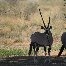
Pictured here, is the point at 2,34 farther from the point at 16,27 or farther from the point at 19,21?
the point at 19,21

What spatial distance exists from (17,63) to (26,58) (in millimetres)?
1550

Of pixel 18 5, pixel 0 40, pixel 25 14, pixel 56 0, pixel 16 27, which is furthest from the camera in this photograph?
pixel 56 0

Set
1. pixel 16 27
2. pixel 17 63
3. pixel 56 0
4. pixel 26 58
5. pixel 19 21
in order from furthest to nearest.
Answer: pixel 56 0 → pixel 19 21 → pixel 16 27 → pixel 26 58 → pixel 17 63

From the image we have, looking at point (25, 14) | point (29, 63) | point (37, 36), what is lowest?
point (29, 63)

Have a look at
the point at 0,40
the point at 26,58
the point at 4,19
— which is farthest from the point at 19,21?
the point at 26,58

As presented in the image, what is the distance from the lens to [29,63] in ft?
44.8

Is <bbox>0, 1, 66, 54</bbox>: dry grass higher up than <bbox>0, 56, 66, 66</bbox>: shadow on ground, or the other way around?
<bbox>0, 1, 66, 54</bbox>: dry grass

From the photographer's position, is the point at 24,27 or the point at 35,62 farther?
the point at 24,27

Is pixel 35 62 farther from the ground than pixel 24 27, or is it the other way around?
pixel 24 27

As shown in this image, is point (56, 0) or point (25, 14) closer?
point (25, 14)

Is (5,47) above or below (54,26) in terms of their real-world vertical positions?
below

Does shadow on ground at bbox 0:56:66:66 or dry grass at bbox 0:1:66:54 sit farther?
dry grass at bbox 0:1:66:54

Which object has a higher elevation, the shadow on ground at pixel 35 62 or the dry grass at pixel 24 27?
the dry grass at pixel 24 27

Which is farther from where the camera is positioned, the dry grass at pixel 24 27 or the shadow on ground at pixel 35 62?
the dry grass at pixel 24 27
